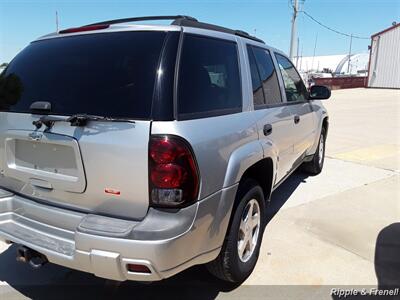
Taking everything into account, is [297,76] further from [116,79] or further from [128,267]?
[128,267]

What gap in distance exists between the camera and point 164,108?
2320 mm

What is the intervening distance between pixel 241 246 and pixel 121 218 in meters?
1.17

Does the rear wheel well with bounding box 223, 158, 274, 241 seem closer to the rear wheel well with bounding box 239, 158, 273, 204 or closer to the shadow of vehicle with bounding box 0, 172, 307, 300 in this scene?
the rear wheel well with bounding box 239, 158, 273, 204

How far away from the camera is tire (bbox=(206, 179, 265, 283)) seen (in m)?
2.95

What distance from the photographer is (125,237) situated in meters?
2.26

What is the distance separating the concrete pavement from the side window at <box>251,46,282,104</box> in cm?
141

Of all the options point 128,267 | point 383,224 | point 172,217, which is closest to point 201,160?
point 172,217

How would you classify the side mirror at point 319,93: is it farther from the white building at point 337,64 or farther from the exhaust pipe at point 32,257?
the white building at point 337,64

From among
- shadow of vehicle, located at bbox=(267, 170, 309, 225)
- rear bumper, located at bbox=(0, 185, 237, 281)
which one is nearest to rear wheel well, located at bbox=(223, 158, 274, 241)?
rear bumper, located at bbox=(0, 185, 237, 281)

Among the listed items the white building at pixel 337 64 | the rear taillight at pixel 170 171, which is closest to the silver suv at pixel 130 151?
the rear taillight at pixel 170 171

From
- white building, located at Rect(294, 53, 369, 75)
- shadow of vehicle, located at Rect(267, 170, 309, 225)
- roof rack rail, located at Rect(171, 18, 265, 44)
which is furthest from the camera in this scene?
white building, located at Rect(294, 53, 369, 75)

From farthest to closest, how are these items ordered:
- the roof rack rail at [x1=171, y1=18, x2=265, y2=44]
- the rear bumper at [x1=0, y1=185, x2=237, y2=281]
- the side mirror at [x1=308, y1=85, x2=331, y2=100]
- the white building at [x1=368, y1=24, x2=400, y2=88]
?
the white building at [x1=368, y1=24, x2=400, y2=88], the side mirror at [x1=308, y1=85, x2=331, y2=100], the roof rack rail at [x1=171, y1=18, x2=265, y2=44], the rear bumper at [x1=0, y1=185, x2=237, y2=281]

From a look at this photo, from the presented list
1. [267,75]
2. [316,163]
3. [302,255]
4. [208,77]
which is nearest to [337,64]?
[316,163]

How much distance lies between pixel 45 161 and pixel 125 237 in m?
0.81
